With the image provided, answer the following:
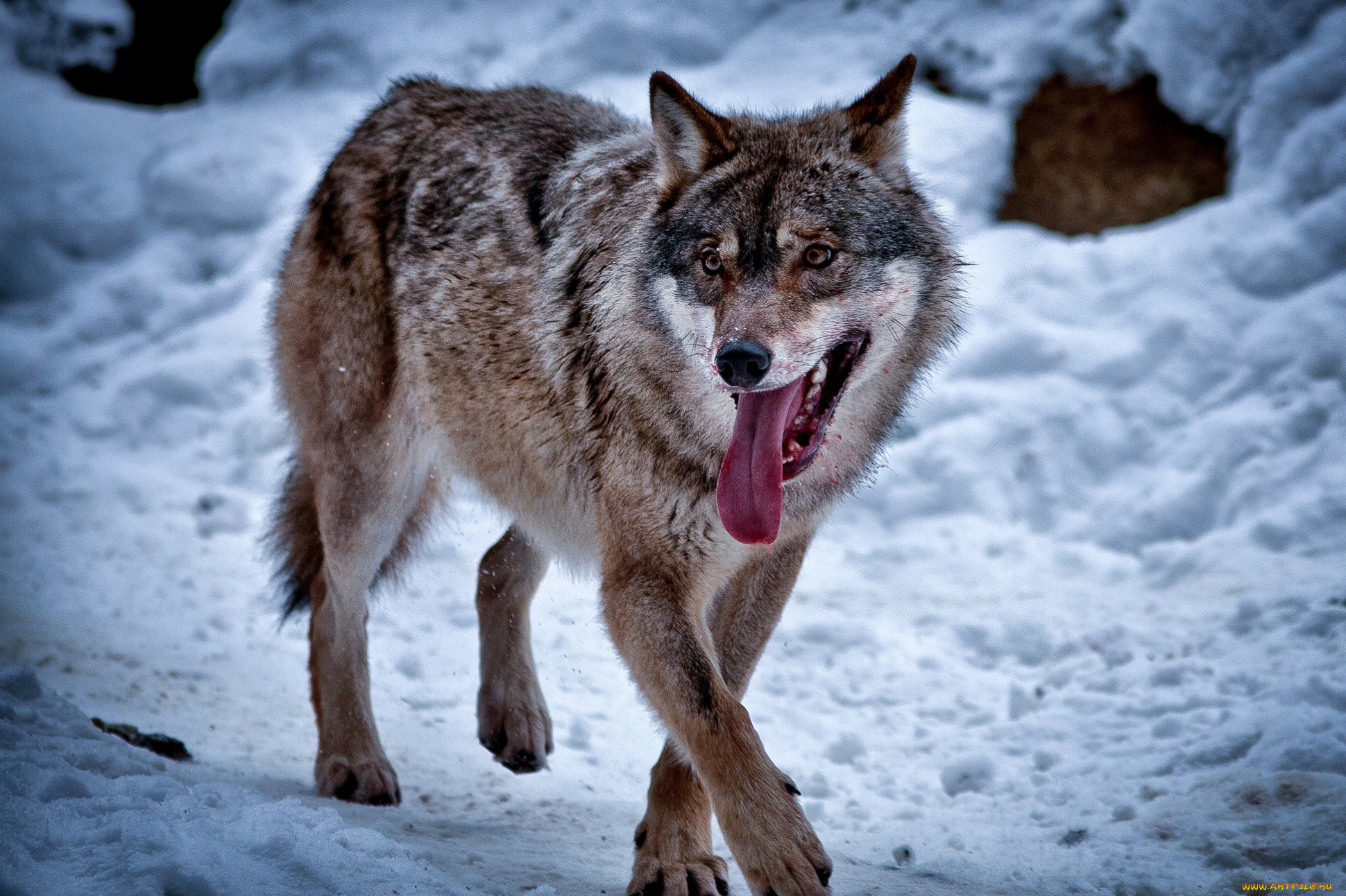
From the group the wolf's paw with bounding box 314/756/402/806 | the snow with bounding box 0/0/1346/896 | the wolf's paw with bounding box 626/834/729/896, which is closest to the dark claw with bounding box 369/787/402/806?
the wolf's paw with bounding box 314/756/402/806

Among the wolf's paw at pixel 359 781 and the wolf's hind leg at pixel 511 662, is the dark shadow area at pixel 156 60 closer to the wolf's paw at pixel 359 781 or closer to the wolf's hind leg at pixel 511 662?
the wolf's hind leg at pixel 511 662

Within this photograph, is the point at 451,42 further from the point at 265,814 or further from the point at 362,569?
the point at 265,814

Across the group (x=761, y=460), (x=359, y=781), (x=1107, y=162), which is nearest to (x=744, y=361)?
(x=761, y=460)

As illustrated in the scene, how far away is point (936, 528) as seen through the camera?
5758 millimetres

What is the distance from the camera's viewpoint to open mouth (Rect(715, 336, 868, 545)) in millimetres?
2684

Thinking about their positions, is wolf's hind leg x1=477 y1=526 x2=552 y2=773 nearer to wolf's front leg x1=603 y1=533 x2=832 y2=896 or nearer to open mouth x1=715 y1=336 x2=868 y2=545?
wolf's front leg x1=603 y1=533 x2=832 y2=896

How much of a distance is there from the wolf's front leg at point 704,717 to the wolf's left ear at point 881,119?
1.27 m

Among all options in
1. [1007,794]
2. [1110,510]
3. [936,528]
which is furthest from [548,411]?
[1110,510]

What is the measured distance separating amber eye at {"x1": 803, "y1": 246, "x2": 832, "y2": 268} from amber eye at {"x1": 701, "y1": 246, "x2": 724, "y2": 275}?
21 cm

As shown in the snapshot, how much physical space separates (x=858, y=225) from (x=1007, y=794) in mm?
1959

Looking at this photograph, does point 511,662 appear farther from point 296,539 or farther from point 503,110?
point 503,110

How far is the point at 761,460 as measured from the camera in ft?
8.82

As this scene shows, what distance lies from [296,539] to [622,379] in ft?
5.80

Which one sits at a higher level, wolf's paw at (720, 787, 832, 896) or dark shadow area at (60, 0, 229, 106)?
dark shadow area at (60, 0, 229, 106)
